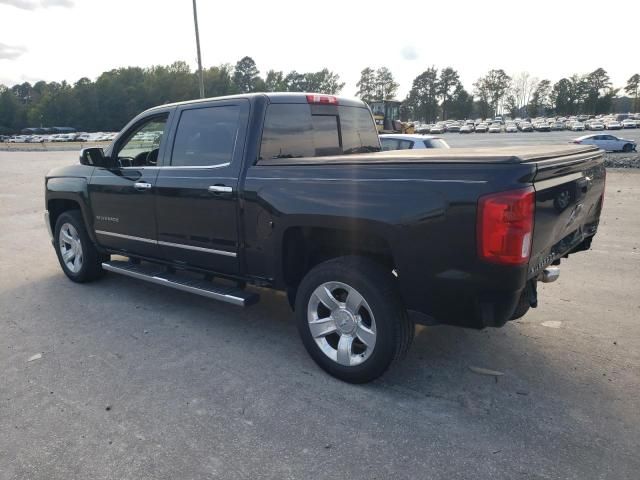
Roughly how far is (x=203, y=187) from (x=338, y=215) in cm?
140

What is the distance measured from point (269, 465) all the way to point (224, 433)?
0.41m

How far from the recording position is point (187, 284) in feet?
14.4

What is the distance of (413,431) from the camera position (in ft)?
9.36

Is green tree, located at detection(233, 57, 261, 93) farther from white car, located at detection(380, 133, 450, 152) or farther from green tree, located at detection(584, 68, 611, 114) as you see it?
white car, located at detection(380, 133, 450, 152)

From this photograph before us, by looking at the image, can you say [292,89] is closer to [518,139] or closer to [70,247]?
[518,139]

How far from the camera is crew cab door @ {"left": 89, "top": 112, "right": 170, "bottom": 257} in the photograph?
470cm

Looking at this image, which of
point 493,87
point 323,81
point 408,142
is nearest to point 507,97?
point 493,87

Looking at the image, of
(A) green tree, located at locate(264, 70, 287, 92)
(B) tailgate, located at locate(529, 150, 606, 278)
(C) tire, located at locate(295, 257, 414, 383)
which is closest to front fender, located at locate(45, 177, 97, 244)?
(C) tire, located at locate(295, 257, 414, 383)

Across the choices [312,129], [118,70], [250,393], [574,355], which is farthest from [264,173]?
[118,70]

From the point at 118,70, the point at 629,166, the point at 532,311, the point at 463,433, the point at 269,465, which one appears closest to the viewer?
the point at 269,465

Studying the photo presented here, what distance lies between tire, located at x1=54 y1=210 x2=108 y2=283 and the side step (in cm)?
43

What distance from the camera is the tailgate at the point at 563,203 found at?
2.82 m

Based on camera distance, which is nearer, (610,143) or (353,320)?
(353,320)

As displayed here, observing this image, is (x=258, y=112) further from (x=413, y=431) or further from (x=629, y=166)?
(x=629, y=166)
